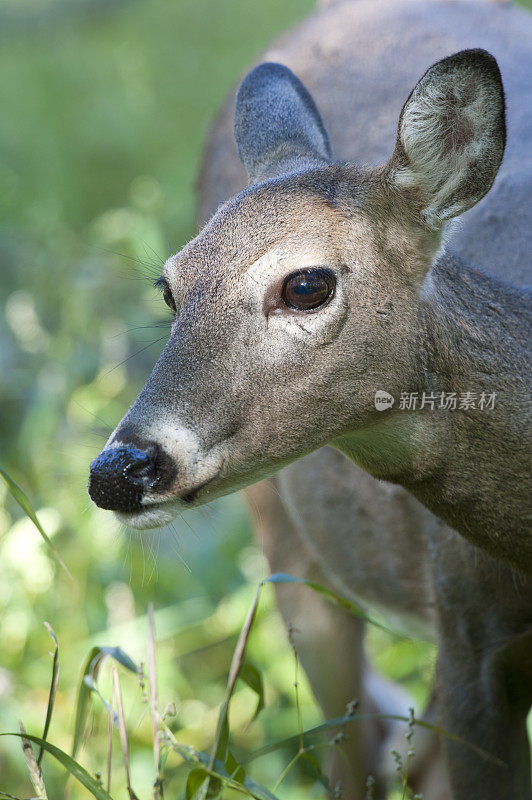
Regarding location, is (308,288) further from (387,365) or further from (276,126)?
(276,126)

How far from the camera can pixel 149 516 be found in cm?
257

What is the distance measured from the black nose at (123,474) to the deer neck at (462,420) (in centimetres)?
56

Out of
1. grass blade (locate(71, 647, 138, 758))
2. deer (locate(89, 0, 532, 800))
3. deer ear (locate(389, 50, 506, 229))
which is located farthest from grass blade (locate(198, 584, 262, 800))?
deer ear (locate(389, 50, 506, 229))

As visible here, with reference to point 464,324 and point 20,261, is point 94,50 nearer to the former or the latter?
point 20,261

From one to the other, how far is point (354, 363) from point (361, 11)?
2.69 m

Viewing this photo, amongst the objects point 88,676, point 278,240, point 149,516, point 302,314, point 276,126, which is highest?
point 276,126

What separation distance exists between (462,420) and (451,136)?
0.67 m

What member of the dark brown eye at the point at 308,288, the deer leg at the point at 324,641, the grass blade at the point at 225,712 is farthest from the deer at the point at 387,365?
the deer leg at the point at 324,641

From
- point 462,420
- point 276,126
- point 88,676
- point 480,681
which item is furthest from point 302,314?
point 480,681

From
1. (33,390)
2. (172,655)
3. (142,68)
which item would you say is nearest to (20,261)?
(33,390)

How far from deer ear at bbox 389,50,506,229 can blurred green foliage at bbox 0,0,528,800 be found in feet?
3.10

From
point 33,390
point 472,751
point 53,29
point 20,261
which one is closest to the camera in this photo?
point 472,751

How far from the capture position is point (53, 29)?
11.5 metres

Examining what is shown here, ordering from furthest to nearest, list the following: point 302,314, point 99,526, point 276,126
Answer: point 99,526 < point 276,126 < point 302,314
